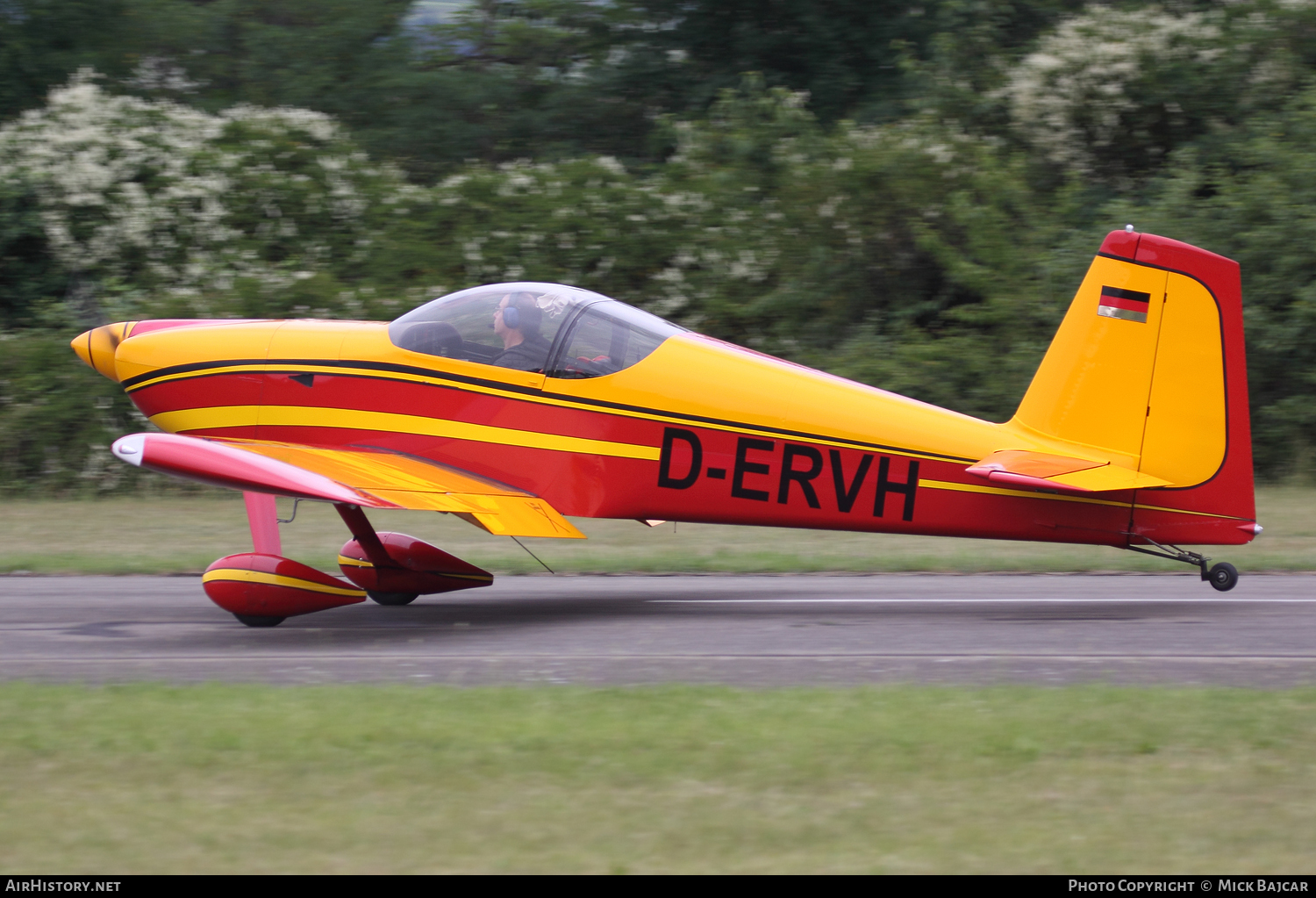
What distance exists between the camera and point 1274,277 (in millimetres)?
16609

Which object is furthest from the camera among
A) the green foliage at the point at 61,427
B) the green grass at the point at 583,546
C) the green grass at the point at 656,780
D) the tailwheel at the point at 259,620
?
the green foliage at the point at 61,427

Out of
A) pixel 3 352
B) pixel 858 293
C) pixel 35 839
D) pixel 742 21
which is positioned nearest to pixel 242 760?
pixel 35 839

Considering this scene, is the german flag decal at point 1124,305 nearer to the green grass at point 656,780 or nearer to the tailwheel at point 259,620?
the green grass at point 656,780

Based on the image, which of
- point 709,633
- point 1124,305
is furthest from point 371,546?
point 1124,305

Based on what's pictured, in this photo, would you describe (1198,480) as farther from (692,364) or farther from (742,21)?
(742,21)

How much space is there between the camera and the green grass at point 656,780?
4.07 m

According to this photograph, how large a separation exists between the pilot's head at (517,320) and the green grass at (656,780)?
2.99 m

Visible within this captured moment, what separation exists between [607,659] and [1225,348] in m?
4.33

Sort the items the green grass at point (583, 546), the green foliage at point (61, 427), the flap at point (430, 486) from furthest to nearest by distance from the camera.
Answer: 1. the green foliage at point (61, 427)
2. the green grass at point (583, 546)
3. the flap at point (430, 486)

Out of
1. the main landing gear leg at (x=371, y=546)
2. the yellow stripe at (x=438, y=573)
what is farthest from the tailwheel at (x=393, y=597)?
the yellow stripe at (x=438, y=573)

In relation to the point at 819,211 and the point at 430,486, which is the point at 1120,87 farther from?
the point at 430,486

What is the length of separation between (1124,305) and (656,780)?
4.76m

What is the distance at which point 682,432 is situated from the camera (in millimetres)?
8023

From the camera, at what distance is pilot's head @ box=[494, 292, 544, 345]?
8.27 metres
